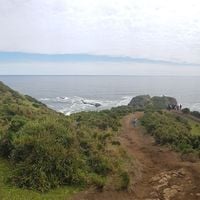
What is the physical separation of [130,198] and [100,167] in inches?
136

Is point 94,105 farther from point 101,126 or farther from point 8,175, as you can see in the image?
point 8,175

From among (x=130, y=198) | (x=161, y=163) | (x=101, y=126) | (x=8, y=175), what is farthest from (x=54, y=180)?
(x=101, y=126)

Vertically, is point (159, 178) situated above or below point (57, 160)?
below

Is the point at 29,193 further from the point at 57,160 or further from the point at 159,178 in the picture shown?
the point at 159,178

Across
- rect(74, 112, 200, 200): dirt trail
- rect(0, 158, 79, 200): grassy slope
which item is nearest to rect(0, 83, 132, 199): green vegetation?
rect(0, 158, 79, 200): grassy slope

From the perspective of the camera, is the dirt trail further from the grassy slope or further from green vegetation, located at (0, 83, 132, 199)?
green vegetation, located at (0, 83, 132, 199)

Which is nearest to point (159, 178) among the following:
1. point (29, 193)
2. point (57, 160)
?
point (57, 160)

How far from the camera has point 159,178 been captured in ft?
69.1

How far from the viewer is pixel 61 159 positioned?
19562 mm

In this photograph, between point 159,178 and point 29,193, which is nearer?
point 29,193

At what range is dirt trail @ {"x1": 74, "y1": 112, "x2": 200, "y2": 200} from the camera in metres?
17.9

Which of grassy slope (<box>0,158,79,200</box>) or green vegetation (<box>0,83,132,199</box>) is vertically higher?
green vegetation (<box>0,83,132,199</box>)

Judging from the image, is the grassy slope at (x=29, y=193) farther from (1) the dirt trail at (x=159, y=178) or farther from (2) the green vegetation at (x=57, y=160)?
(1) the dirt trail at (x=159, y=178)

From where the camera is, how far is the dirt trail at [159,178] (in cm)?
1791
